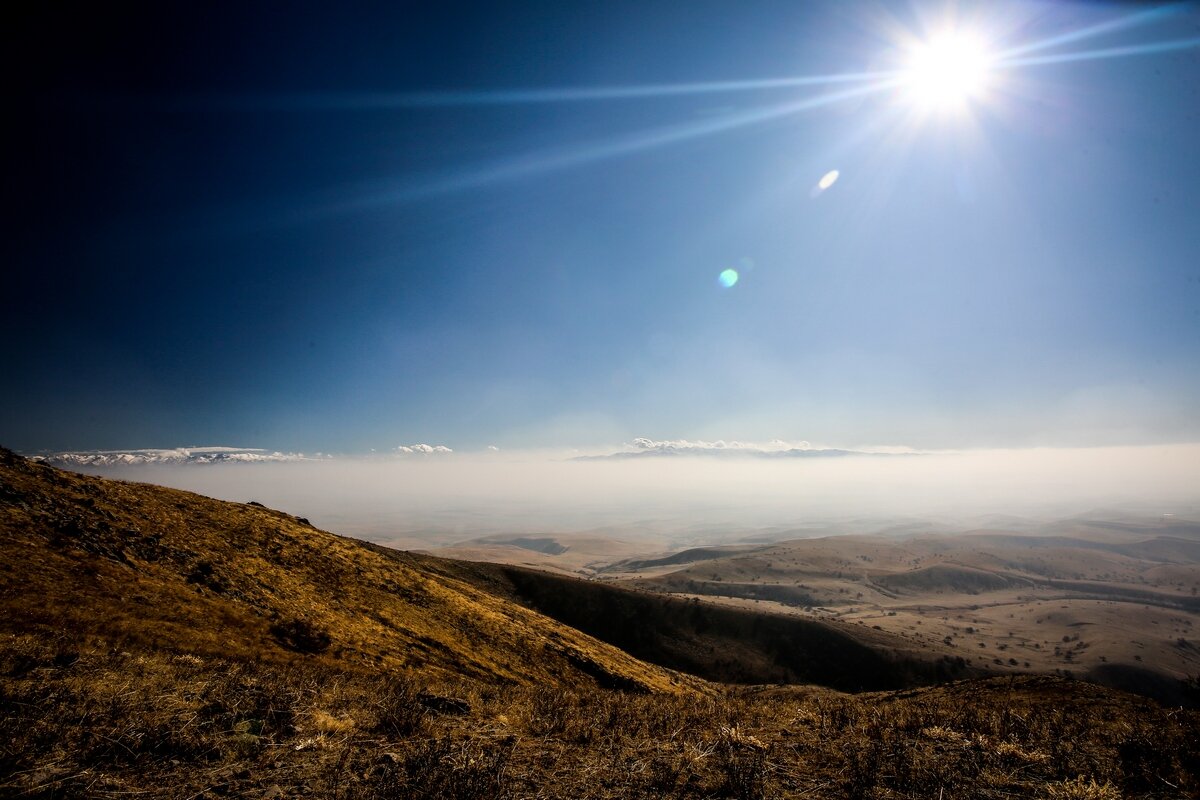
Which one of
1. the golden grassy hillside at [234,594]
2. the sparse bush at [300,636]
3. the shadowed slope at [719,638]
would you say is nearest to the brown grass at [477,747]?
the golden grassy hillside at [234,594]

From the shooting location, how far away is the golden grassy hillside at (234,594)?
48.0 feet

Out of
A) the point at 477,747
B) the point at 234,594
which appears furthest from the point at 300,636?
the point at 477,747

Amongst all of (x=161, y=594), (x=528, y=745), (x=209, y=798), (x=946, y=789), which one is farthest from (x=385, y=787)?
(x=161, y=594)

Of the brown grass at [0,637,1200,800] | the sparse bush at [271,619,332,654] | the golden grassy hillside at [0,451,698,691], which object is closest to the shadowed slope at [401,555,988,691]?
the golden grassy hillside at [0,451,698,691]

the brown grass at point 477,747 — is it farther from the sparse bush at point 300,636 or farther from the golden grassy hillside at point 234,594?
the sparse bush at point 300,636

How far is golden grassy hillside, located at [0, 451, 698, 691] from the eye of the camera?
14617 mm

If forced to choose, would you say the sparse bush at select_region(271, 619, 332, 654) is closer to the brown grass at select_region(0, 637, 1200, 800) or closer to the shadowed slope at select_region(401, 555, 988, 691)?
the brown grass at select_region(0, 637, 1200, 800)

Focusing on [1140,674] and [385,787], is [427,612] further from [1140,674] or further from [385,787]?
[1140,674]

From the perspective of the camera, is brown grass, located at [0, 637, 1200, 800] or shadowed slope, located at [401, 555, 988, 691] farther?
shadowed slope, located at [401, 555, 988, 691]

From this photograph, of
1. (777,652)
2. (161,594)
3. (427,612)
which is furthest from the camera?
(777,652)

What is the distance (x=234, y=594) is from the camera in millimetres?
19953

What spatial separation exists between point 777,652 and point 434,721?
7166 cm

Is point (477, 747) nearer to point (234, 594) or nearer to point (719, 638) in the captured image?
point (234, 594)

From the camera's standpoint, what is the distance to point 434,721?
7680 mm
